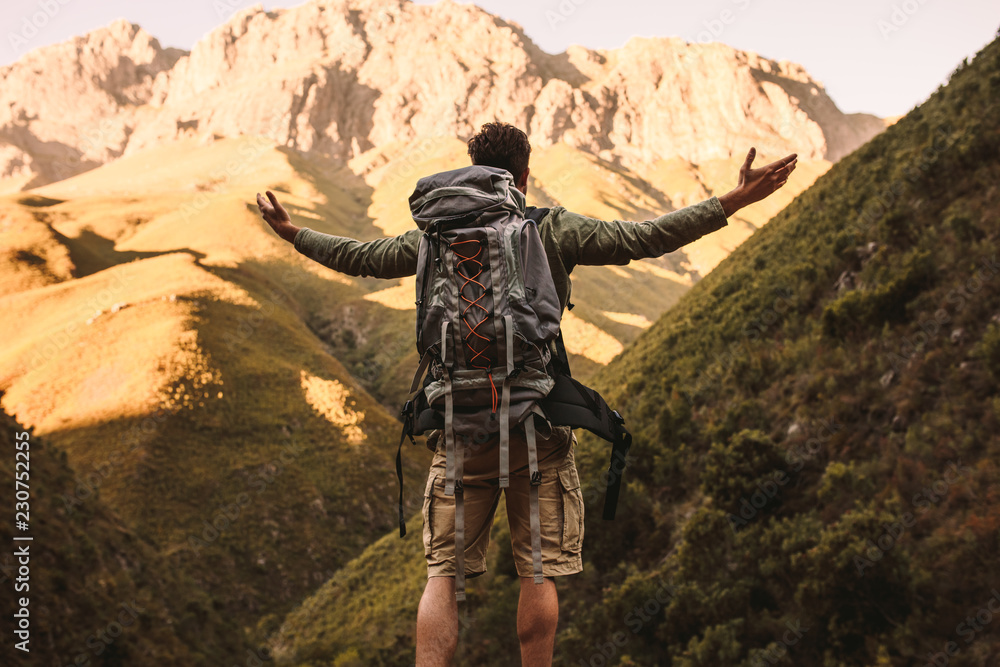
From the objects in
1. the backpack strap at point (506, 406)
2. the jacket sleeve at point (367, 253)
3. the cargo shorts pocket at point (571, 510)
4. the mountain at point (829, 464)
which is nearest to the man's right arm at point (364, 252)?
the jacket sleeve at point (367, 253)

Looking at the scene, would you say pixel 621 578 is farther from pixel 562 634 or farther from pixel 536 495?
pixel 536 495

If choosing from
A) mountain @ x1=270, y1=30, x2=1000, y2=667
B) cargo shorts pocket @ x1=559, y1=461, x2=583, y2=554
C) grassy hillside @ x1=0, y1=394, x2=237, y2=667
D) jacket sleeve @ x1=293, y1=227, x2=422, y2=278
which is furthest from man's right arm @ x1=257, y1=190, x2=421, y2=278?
grassy hillside @ x1=0, y1=394, x2=237, y2=667

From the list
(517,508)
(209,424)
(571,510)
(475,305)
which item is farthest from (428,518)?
(209,424)

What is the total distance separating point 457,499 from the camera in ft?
12.1

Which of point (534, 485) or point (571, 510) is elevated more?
point (534, 485)

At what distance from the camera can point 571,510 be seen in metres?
3.87

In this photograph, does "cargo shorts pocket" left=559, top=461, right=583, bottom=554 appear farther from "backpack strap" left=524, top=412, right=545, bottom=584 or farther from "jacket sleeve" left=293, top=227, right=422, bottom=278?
"jacket sleeve" left=293, top=227, right=422, bottom=278

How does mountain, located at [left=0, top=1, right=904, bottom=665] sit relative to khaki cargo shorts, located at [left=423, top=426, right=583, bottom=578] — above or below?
below

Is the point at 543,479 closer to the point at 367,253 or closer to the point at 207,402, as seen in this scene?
the point at 367,253

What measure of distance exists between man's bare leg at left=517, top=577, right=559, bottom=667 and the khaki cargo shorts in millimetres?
113

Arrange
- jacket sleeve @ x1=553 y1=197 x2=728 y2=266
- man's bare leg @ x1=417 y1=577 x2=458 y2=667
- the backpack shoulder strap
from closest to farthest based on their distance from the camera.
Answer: man's bare leg @ x1=417 y1=577 x2=458 y2=667
jacket sleeve @ x1=553 y1=197 x2=728 y2=266
the backpack shoulder strap

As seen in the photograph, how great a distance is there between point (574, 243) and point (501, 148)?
744 millimetres

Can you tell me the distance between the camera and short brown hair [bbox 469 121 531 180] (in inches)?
159

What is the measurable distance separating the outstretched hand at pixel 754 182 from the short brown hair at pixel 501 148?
1.21 m
